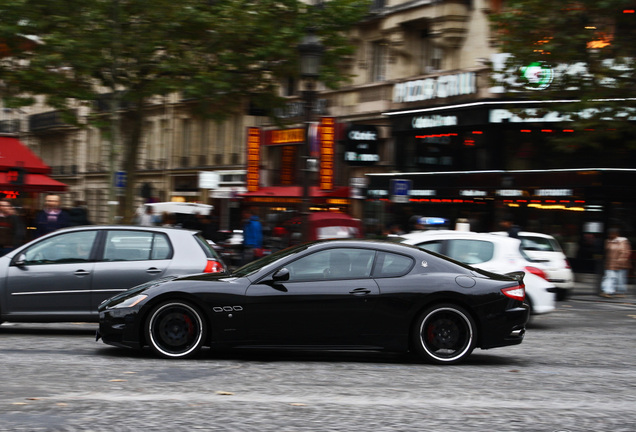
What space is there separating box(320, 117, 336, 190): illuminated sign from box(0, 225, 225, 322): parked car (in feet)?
76.2

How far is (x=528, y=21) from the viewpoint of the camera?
1980 cm

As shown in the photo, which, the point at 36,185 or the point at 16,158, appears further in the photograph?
the point at 16,158

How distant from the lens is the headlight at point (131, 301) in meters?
9.11

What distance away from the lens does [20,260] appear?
11.3 meters

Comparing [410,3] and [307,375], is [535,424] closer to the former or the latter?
[307,375]

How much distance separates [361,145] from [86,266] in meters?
23.1

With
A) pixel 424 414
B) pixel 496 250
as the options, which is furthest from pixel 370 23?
pixel 424 414

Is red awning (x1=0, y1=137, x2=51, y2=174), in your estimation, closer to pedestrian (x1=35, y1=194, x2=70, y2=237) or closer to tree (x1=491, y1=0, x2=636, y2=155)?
pedestrian (x1=35, y1=194, x2=70, y2=237)

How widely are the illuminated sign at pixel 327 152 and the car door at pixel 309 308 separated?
25716 mm

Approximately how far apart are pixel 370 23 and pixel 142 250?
25801 mm

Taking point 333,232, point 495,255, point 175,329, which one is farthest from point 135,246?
point 333,232

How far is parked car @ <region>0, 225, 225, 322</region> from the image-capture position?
11.2 m

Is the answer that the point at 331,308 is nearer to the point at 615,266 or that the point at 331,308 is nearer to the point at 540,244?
the point at 540,244

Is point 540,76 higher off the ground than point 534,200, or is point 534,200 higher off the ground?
point 540,76
